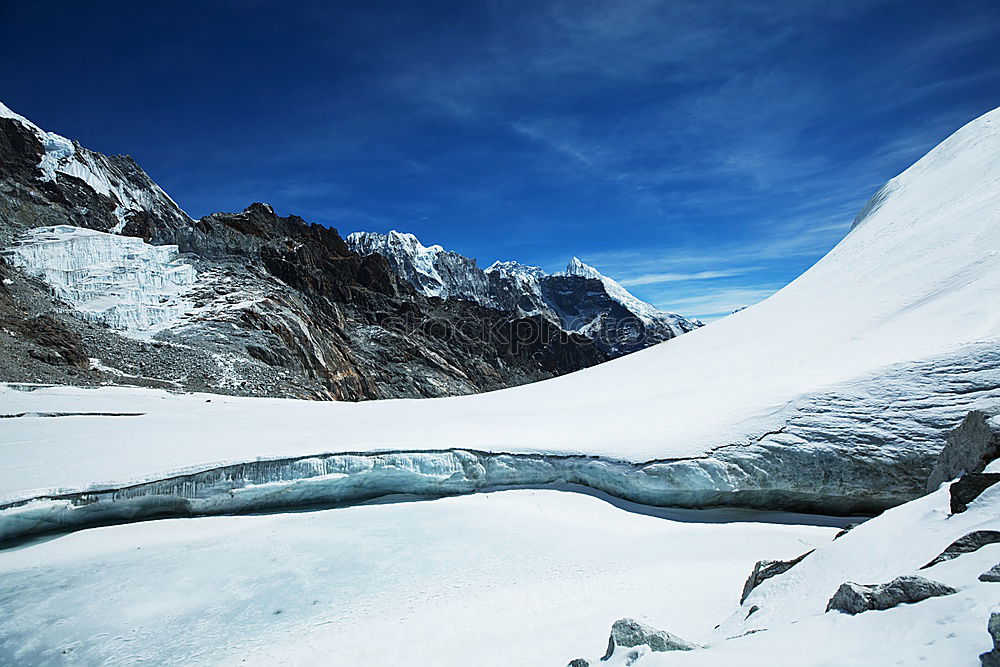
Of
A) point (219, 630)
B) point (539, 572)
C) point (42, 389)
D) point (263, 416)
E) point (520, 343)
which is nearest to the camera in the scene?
point (219, 630)

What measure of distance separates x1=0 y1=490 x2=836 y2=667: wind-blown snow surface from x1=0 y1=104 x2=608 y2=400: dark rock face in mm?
19182

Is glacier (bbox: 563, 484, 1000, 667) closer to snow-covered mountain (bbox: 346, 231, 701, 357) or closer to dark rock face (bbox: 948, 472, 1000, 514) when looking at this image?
dark rock face (bbox: 948, 472, 1000, 514)

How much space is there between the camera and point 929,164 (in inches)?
682

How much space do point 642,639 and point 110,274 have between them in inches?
1751

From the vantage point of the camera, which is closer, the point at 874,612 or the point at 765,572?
the point at 874,612

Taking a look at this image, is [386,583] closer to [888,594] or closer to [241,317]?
[888,594]

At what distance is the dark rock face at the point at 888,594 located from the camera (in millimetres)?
2375

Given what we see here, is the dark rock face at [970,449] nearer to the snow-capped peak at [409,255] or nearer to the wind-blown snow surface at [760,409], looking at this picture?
the wind-blown snow surface at [760,409]

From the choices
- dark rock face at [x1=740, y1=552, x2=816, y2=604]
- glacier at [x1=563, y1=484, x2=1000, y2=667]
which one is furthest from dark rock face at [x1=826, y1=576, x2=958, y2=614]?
dark rock face at [x1=740, y1=552, x2=816, y2=604]

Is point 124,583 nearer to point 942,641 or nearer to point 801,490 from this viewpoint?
point 942,641

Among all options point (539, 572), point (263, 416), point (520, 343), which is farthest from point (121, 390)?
point (520, 343)

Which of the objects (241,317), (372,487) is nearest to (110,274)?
(241,317)

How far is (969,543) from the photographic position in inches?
109

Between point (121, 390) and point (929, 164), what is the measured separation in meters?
27.1
